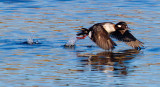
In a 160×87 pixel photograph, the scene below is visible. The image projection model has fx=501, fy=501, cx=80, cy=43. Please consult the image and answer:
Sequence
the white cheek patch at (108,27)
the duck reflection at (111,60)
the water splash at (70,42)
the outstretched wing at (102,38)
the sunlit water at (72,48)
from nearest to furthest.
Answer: the sunlit water at (72,48), the duck reflection at (111,60), the outstretched wing at (102,38), the white cheek patch at (108,27), the water splash at (70,42)

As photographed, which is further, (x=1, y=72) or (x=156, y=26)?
(x=156, y=26)

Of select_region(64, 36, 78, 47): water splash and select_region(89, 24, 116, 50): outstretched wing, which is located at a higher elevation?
select_region(89, 24, 116, 50): outstretched wing

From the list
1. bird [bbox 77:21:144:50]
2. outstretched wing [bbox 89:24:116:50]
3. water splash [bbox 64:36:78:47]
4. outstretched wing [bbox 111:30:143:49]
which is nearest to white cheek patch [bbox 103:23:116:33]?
bird [bbox 77:21:144:50]

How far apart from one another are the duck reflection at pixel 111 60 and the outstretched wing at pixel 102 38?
0.21 meters

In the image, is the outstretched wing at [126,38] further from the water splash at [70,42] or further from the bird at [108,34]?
the water splash at [70,42]

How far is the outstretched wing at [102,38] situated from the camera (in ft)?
38.0

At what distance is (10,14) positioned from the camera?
709 inches

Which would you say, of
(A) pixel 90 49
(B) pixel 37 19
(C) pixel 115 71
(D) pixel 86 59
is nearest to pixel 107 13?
(B) pixel 37 19

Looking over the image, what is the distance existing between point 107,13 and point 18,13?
10.7ft

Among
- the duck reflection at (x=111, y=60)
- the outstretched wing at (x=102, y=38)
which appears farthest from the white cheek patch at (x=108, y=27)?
the duck reflection at (x=111, y=60)

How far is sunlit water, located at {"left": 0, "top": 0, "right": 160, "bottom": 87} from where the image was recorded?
28.5ft

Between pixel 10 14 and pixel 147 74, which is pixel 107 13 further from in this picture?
pixel 147 74

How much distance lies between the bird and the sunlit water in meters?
0.22

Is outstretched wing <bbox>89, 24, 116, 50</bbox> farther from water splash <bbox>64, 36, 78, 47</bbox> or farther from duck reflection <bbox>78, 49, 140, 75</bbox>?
water splash <bbox>64, 36, 78, 47</bbox>
